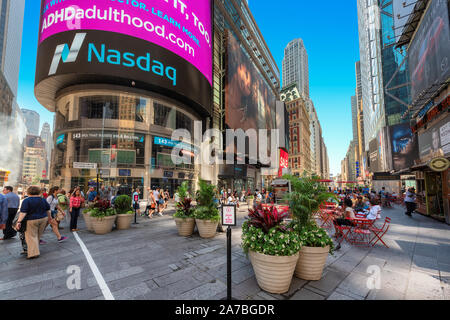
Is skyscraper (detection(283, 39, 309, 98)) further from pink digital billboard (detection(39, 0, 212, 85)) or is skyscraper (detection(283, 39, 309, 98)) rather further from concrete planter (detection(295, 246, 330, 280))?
concrete planter (detection(295, 246, 330, 280))

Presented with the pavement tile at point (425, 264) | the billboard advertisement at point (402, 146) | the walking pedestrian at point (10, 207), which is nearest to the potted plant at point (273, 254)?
the pavement tile at point (425, 264)

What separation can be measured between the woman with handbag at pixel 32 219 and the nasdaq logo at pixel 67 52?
2272 centimetres

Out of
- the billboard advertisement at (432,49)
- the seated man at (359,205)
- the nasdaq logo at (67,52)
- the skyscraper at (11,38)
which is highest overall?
the skyscraper at (11,38)

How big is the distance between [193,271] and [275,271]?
6.68 ft

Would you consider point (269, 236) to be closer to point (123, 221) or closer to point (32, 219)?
point (32, 219)

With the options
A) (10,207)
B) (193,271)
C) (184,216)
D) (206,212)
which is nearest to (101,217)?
(10,207)

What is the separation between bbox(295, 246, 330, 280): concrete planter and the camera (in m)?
4.11

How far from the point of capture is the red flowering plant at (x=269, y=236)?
12.0ft

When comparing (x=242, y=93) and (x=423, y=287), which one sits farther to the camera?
(x=242, y=93)

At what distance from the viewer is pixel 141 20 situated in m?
23.3

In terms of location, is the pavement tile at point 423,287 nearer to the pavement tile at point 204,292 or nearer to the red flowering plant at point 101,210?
the pavement tile at point 204,292

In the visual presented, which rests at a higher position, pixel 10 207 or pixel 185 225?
pixel 10 207
